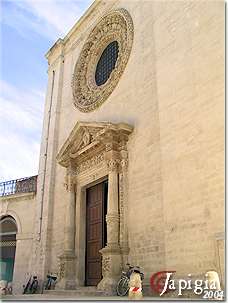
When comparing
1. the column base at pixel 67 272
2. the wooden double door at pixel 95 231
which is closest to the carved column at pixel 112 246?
the wooden double door at pixel 95 231

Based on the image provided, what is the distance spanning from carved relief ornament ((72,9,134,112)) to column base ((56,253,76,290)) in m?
4.89

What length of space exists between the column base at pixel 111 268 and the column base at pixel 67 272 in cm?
220

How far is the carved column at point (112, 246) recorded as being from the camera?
7980mm

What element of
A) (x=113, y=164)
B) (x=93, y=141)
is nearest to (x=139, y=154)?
(x=113, y=164)

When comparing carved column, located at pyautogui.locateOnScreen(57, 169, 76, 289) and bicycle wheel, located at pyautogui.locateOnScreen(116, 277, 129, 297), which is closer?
bicycle wheel, located at pyautogui.locateOnScreen(116, 277, 129, 297)

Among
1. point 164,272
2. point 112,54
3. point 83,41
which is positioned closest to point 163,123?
point 164,272

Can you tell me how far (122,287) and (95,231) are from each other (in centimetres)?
291

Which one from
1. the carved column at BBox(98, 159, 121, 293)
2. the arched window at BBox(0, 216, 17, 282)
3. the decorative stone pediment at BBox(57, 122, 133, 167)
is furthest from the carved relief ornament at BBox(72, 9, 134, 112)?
the arched window at BBox(0, 216, 17, 282)

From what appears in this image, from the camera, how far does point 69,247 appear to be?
1048cm

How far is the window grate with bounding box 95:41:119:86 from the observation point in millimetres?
12000

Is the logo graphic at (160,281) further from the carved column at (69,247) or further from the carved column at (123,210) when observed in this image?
the carved column at (69,247)

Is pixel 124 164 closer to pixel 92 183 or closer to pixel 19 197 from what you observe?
pixel 92 183

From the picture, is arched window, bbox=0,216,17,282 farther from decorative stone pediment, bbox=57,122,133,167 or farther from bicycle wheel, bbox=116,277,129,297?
bicycle wheel, bbox=116,277,129,297

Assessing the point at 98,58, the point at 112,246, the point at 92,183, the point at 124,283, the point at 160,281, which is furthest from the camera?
the point at 98,58
